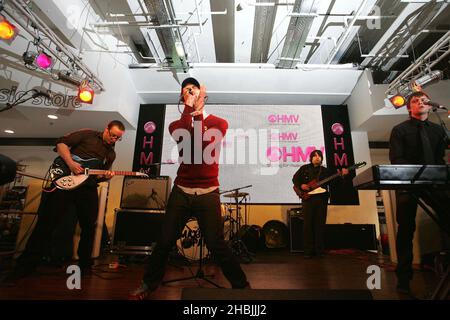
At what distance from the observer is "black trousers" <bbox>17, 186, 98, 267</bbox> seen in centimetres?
229

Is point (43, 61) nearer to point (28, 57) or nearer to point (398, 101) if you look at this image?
point (28, 57)

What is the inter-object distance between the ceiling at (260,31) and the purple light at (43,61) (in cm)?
32

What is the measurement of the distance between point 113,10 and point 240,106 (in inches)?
121

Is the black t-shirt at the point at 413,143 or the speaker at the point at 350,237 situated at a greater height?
the black t-shirt at the point at 413,143

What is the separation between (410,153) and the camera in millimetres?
2029

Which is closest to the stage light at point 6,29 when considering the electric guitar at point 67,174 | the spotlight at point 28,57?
the spotlight at point 28,57

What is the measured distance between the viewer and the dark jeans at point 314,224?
12.9 feet

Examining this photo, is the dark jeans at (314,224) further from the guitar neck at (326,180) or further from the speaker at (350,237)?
the speaker at (350,237)

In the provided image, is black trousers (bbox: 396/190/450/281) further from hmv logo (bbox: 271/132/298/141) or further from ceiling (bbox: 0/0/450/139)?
hmv logo (bbox: 271/132/298/141)

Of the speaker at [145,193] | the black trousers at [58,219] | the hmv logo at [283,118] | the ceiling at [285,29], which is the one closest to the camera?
the black trousers at [58,219]

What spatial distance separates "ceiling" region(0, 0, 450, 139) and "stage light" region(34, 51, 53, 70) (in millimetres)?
323

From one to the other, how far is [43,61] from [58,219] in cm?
259
